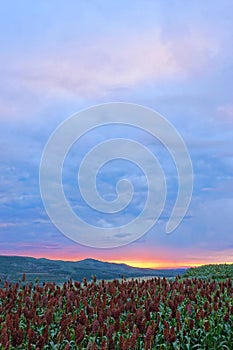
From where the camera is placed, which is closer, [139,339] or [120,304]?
[139,339]

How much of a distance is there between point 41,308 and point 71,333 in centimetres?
226

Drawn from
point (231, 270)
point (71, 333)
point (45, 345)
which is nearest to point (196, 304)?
point (71, 333)

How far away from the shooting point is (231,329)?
998cm

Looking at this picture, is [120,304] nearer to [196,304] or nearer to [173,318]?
[173,318]

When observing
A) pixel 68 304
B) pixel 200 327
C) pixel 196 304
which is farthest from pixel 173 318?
pixel 68 304

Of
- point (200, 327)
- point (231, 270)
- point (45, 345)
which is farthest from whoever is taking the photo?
point (231, 270)

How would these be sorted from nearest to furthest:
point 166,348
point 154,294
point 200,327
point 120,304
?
point 166,348 < point 200,327 < point 120,304 < point 154,294

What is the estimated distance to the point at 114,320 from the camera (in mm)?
9523

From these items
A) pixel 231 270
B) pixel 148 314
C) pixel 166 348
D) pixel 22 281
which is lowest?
pixel 166 348

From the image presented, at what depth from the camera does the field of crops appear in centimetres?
820

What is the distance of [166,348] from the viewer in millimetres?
8820

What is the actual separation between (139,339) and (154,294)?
3.58 m

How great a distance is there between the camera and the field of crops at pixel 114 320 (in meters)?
8.20

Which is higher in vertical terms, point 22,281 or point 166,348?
point 22,281
